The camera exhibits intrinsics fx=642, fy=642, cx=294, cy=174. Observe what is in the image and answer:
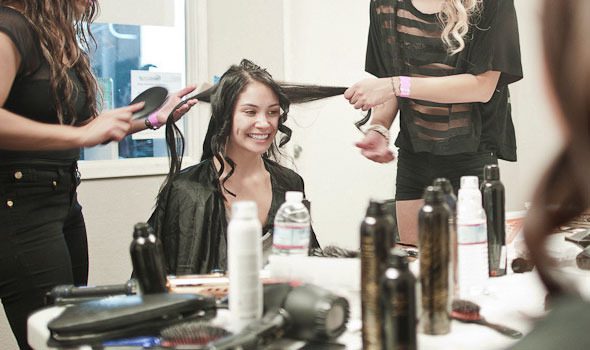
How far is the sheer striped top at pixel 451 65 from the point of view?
181 centimetres

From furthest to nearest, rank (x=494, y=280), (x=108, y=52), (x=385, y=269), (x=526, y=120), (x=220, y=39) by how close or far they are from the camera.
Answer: (x=220, y=39) < (x=108, y=52) < (x=526, y=120) < (x=494, y=280) < (x=385, y=269)

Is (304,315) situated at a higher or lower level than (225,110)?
lower

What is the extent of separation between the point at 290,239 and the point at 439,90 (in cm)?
78

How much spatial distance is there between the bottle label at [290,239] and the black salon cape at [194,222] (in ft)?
1.61

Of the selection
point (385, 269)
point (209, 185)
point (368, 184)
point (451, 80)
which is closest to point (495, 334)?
point (385, 269)

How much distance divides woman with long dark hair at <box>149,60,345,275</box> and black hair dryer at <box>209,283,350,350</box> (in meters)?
0.78

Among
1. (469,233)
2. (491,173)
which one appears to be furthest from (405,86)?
(469,233)

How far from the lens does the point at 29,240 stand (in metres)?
1.56

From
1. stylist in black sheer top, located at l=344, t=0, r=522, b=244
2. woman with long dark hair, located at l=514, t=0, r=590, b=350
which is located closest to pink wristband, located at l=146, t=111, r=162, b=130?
stylist in black sheer top, located at l=344, t=0, r=522, b=244

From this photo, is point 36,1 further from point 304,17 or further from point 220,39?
point 304,17

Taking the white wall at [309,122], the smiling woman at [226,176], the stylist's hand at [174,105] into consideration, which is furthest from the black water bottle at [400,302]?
the white wall at [309,122]

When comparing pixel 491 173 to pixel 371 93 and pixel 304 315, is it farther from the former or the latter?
pixel 304 315

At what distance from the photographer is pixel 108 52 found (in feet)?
9.47

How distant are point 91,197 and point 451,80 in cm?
169
